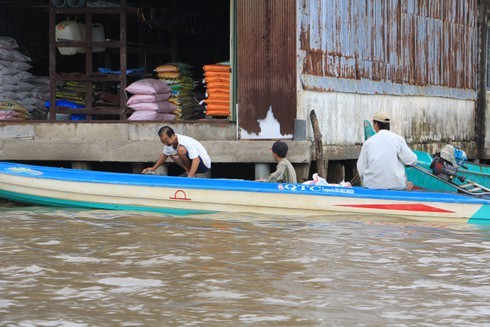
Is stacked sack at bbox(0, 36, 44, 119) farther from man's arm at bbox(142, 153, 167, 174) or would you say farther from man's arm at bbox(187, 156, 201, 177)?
man's arm at bbox(187, 156, 201, 177)

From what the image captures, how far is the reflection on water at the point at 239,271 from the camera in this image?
6613mm

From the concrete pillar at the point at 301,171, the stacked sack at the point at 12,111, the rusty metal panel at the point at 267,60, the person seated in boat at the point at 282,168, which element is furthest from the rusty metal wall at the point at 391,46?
the stacked sack at the point at 12,111

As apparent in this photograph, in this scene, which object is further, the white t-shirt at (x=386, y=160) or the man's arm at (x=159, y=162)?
the man's arm at (x=159, y=162)

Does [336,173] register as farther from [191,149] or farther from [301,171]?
[191,149]

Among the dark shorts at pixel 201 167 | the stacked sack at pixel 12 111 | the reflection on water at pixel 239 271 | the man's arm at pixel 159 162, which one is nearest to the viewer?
the reflection on water at pixel 239 271

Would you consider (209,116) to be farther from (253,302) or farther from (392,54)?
(253,302)

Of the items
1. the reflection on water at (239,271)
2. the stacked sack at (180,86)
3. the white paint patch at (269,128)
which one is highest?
the stacked sack at (180,86)

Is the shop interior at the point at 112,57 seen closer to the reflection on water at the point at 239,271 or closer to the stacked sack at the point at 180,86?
the stacked sack at the point at 180,86

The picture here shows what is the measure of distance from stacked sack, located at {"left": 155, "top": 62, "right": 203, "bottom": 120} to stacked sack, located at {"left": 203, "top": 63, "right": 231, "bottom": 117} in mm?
813

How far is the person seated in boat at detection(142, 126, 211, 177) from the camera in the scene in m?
12.0

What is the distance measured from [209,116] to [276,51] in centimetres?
152

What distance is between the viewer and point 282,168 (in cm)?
1161

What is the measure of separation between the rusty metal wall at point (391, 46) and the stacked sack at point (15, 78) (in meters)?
4.49

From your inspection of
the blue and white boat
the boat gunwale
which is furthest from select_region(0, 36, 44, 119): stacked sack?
the boat gunwale
